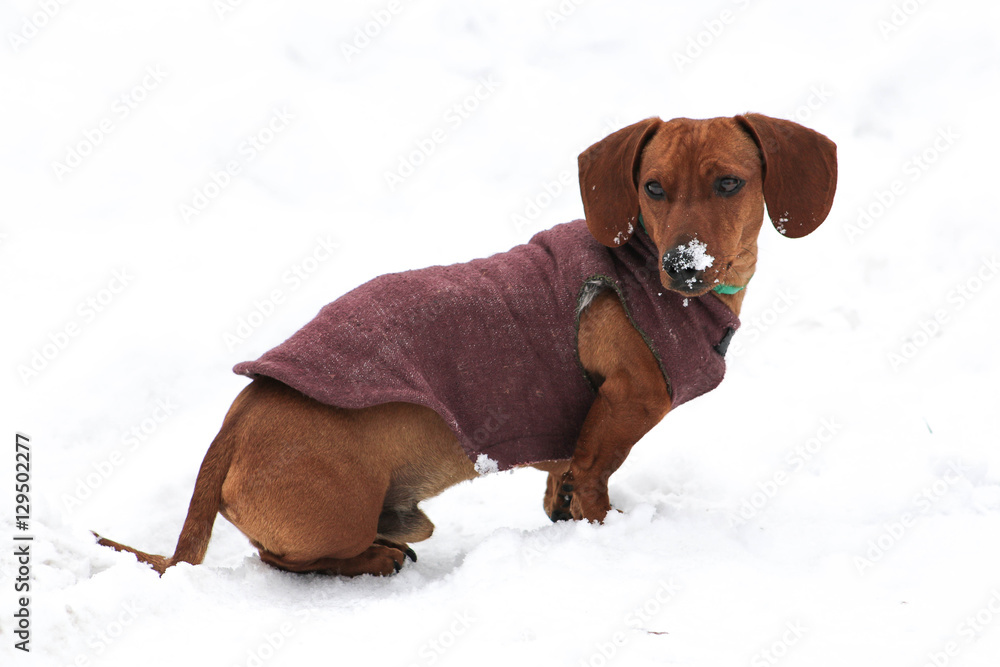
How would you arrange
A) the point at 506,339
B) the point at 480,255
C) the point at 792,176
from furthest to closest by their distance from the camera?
the point at 480,255 → the point at 506,339 → the point at 792,176

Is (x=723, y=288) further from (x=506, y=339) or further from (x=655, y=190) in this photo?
(x=506, y=339)

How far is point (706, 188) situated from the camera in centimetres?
265

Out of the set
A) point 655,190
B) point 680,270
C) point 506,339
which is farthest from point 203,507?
point 655,190

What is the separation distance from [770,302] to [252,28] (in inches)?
191

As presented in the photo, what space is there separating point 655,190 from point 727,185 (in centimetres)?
23

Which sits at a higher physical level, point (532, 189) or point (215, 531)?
point (532, 189)

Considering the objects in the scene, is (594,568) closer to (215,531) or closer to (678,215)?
(678,215)

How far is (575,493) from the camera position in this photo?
3078 millimetres

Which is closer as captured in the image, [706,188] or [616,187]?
[706,188]

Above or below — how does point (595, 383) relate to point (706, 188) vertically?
below

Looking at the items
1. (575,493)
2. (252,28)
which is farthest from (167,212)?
(575,493)

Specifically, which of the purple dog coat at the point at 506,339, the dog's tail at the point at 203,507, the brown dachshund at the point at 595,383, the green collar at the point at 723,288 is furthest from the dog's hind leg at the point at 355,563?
the green collar at the point at 723,288

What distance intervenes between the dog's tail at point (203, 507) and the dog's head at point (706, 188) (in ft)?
4.67

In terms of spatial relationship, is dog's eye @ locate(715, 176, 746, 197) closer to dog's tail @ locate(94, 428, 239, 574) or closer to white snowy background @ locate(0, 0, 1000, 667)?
white snowy background @ locate(0, 0, 1000, 667)
